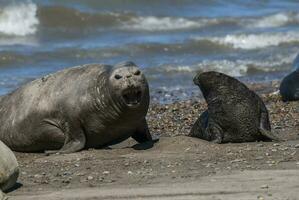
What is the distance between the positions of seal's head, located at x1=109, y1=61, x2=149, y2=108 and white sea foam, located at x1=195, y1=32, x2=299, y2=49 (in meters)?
12.8

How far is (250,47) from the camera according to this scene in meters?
21.3

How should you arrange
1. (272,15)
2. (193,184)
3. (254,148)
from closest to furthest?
1. (193,184)
2. (254,148)
3. (272,15)

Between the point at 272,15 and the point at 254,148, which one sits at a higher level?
the point at 272,15

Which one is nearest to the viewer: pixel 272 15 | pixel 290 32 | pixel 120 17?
pixel 290 32

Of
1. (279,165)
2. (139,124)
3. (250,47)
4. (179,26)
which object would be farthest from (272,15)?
(279,165)

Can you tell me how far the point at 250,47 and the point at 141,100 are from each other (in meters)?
13.1

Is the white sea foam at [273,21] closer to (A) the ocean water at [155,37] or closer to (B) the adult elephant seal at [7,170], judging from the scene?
(A) the ocean water at [155,37]

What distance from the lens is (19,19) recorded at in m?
24.3

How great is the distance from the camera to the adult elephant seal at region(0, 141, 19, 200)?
6.50 metres

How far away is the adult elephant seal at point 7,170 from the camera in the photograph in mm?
6500

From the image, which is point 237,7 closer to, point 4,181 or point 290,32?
point 290,32

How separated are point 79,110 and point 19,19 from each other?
51.8 ft

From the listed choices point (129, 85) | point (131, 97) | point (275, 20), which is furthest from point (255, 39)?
point (129, 85)

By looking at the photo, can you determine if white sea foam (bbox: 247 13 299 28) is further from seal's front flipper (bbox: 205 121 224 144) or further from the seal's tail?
the seal's tail
